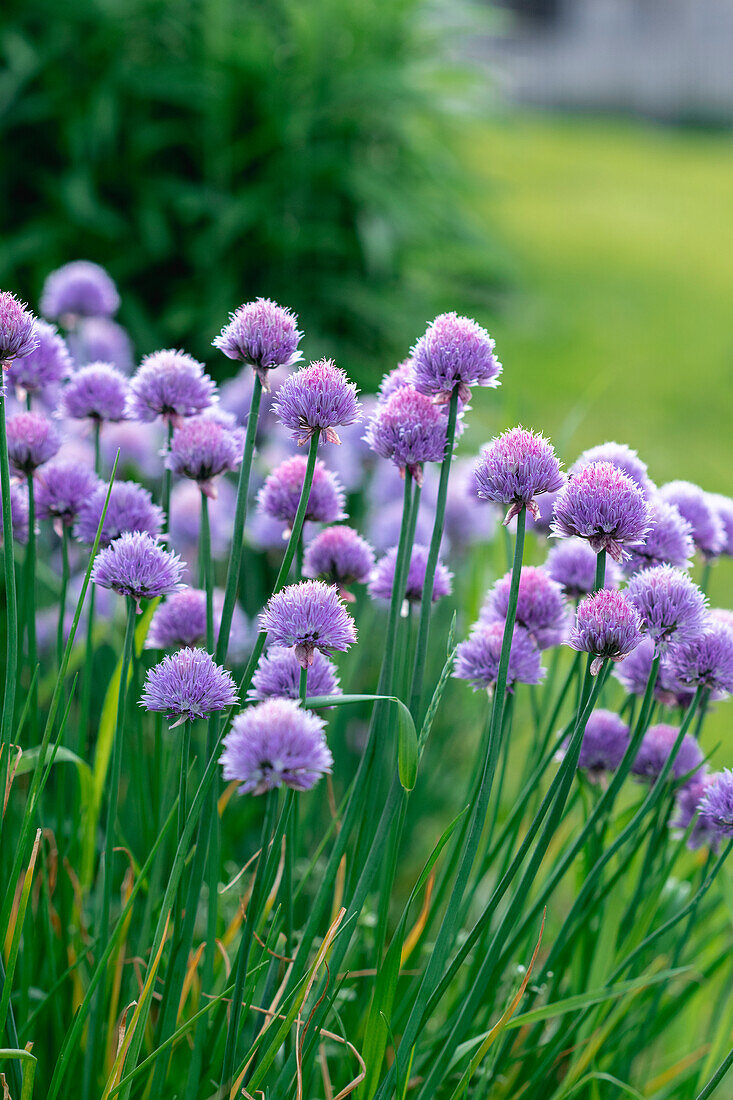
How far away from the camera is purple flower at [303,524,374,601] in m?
1.10

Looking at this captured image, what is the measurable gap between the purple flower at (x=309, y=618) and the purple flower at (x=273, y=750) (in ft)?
0.40

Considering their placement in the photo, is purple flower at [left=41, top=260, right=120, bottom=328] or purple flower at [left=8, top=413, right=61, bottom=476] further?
purple flower at [left=41, top=260, right=120, bottom=328]

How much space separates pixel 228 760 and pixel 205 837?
11.3 inches

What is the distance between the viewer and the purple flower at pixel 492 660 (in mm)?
1054

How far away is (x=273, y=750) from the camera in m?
0.71

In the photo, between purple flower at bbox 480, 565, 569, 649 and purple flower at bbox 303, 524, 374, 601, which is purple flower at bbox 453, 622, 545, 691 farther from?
purple flower at bbox 303, 524, 374, 601

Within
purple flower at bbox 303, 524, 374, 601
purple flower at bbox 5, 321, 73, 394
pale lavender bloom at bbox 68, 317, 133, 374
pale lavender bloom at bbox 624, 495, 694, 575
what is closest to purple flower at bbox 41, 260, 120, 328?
pale lavender bloom at bbox 68, 317, 133, 374

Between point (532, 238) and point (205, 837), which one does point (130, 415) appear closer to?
point (205, 837)

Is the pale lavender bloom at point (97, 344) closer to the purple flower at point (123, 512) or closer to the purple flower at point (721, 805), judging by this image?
the purple flower at point (123, 512)

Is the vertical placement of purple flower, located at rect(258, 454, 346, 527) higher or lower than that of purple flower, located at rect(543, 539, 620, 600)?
higher

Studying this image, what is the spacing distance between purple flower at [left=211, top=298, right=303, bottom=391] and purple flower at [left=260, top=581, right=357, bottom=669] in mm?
178

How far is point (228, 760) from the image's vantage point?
714 millimetres

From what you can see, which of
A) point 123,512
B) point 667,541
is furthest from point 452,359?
point 123,512

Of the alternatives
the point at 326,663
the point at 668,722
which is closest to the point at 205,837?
the point at 326,663
